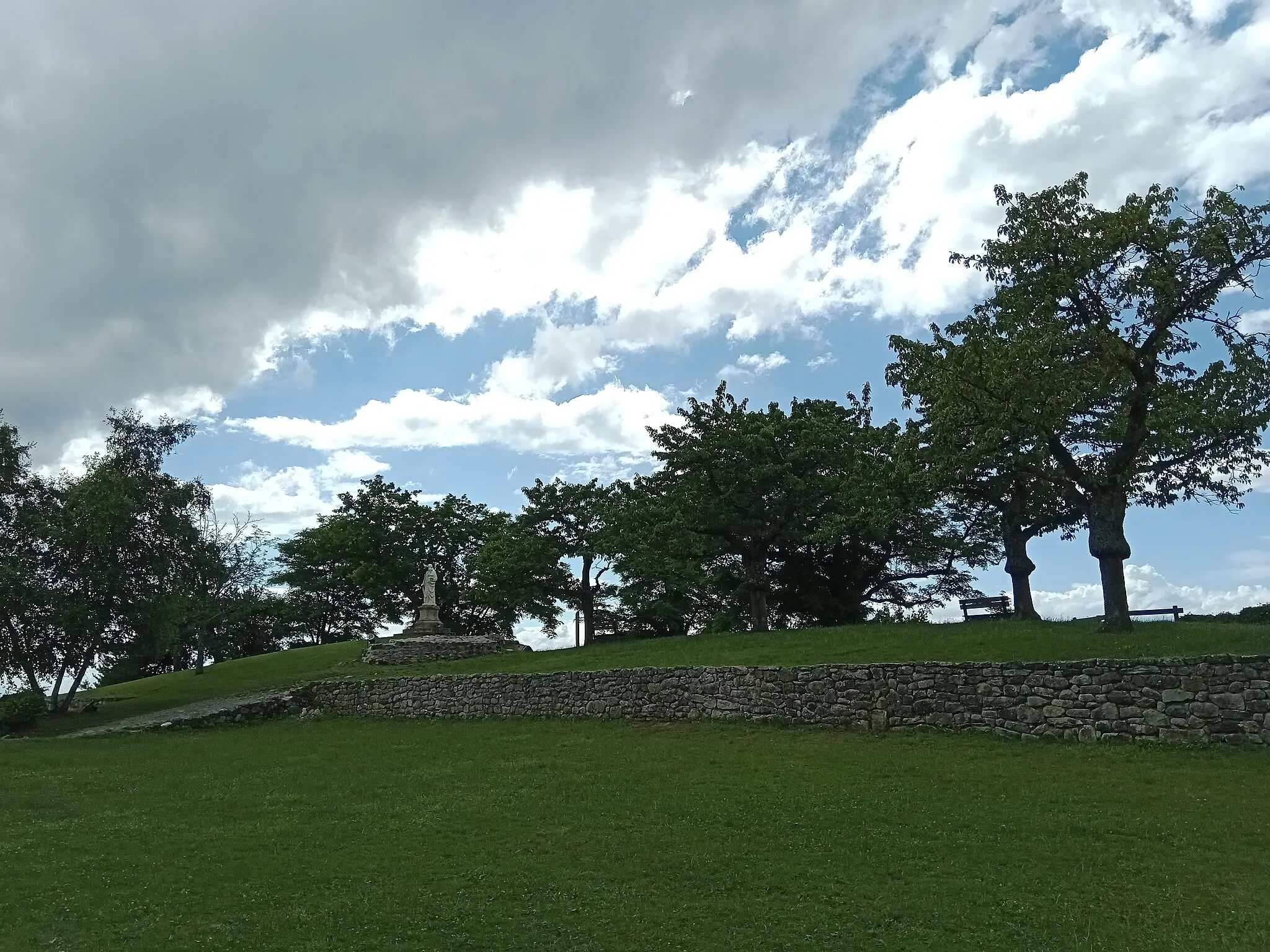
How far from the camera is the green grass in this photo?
23.9 feet

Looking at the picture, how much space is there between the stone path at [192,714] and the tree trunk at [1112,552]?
22.7 meters

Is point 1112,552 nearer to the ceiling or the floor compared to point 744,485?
nearer to the floor

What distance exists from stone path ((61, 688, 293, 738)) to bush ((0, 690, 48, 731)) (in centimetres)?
178

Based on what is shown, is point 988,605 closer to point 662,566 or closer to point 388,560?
point 662,566

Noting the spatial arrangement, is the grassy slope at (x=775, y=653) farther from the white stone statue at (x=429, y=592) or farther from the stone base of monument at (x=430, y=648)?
the white stone statue at (x=429, y=592)

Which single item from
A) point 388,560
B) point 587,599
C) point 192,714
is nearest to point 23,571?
point 192,714

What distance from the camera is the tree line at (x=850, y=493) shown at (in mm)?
19281

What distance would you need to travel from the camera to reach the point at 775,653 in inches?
896

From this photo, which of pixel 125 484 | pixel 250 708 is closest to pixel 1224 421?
pixel 250 708

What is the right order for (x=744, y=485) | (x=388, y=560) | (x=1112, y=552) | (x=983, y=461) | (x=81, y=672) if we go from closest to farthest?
(x=1112, y=552), (x=983, y=461), (x=81, y=672), (x=744, y=485), (x=388, y=560)

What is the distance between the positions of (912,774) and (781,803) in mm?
2610

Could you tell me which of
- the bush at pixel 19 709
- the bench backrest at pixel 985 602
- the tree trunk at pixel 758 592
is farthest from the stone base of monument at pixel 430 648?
the bench backrest at pixel 985 602

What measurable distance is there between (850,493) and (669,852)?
68.7 feet

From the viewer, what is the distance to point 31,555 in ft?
86.1
